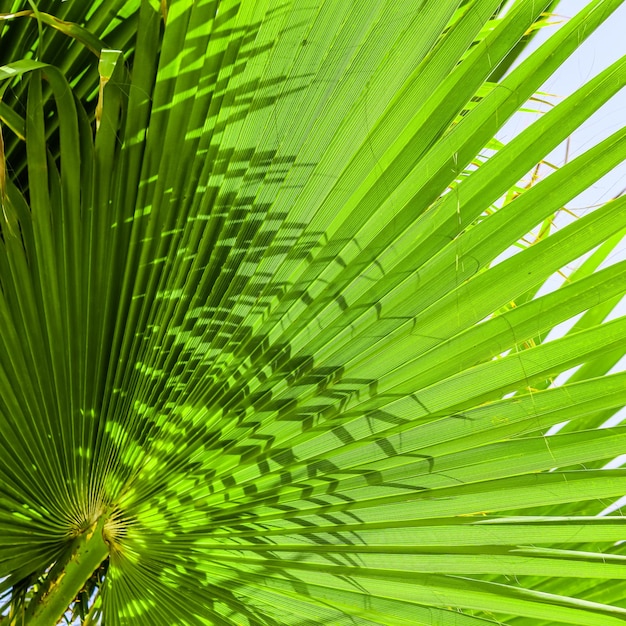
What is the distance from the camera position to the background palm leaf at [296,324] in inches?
34.9

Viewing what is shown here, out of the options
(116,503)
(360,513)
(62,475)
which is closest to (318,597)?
(360,513)

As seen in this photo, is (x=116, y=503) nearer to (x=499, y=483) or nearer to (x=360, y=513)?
(x=360, y=513)

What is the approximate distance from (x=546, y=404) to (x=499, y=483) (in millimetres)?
163

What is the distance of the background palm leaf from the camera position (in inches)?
34.9

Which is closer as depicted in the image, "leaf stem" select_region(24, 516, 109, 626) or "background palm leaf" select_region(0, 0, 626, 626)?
"background palm leaf" select_region(0, 0, 626, 626)

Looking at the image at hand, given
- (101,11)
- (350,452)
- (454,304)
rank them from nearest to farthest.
A: (454,304)
(350,452)
(101,11)

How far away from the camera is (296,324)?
1.03 metres

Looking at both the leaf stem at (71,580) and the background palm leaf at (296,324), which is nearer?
the background palm leaf at (296,324)

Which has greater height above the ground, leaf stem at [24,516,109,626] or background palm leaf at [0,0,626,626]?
background palm leaf at [0,0,626,626]

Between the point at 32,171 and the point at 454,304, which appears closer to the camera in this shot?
the point at 454,304

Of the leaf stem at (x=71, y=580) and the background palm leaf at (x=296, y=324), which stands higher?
the background palm leaf at (x=296, y=324)

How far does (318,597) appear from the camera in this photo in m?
1.16

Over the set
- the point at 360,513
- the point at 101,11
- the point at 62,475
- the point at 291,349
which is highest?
the point at 101,11

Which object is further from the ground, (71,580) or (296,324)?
(296,324)
